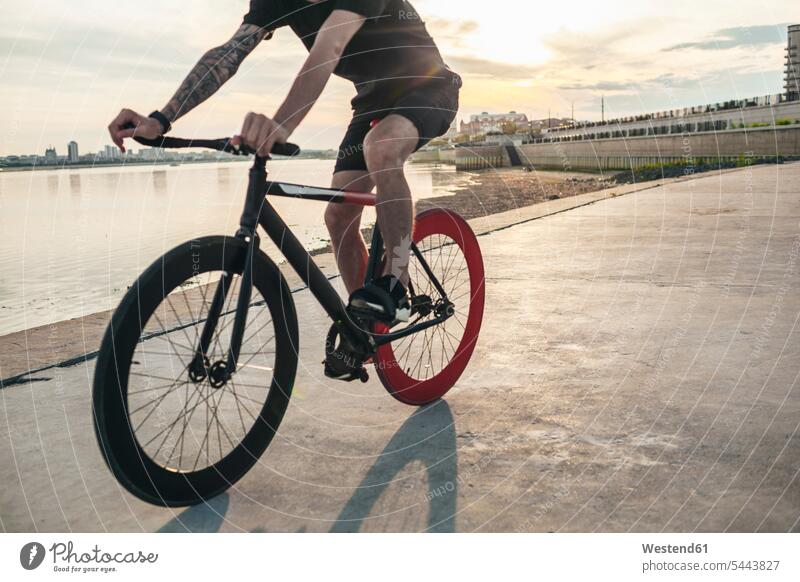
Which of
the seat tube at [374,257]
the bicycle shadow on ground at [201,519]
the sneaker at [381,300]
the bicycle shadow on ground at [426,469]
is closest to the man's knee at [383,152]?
the seat tube at [374,257]

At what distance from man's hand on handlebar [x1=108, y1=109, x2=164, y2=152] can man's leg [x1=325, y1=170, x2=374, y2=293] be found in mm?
1010

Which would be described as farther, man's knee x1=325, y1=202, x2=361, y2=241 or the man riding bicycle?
man's knee x1=325, y1=202, x2=361, y2=241

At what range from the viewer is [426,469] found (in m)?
2.96

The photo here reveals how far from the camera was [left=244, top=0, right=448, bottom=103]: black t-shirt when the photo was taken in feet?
9.98

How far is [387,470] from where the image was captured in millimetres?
2957

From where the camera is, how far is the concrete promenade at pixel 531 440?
2582mm

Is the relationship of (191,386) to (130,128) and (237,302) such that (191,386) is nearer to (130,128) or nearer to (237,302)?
(237,302)

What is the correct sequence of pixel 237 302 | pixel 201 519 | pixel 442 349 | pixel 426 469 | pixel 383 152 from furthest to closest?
pixel 442 349, pixel 383 152, pixel 426 469, pixel 237 302, pixel 201 519
